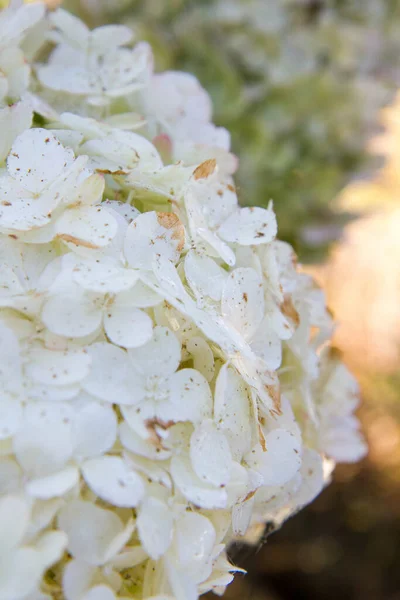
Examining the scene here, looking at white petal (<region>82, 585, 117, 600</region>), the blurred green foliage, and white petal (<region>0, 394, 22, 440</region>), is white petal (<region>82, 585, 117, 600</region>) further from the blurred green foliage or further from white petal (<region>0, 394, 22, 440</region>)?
the blurred green foliage

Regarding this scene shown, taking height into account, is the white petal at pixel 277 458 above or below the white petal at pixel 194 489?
below

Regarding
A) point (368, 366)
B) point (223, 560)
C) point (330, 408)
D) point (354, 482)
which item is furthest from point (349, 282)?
point (223, 560)

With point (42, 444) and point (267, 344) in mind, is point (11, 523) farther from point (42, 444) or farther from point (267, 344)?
point (267, 344)

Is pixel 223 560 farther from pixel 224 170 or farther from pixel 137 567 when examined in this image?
pixel 224 170

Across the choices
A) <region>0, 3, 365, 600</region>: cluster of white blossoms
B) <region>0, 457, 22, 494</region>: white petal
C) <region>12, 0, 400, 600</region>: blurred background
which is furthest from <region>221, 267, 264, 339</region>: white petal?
<region>12, 0, 400, 600</region>: blurred background

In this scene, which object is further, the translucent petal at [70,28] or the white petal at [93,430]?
the translucent petal at [70,28]

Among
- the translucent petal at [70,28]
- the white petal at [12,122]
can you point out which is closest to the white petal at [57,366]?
the white petal at [12,122]

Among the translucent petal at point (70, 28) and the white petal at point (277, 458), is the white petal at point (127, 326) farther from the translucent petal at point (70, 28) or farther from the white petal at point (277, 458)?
the translucent petal at point (70, 28)

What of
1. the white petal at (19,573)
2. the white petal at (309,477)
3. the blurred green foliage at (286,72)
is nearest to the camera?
the white petal at (19,573)
